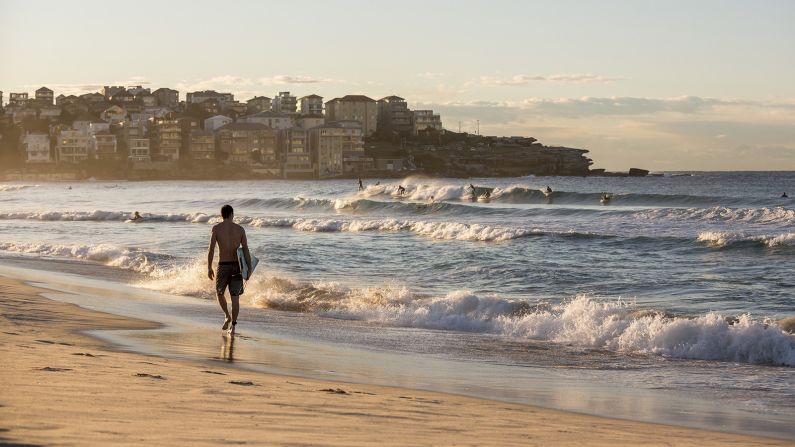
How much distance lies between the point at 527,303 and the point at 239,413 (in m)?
9.23

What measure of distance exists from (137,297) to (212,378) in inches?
372

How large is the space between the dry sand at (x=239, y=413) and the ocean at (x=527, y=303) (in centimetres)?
87

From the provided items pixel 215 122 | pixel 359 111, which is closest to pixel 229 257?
pixel 215 122

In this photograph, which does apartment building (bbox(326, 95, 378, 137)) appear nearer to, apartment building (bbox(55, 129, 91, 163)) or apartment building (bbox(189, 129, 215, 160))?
apartment building (bbox(189, 129, 215, 160))

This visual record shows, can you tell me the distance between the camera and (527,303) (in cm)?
1496

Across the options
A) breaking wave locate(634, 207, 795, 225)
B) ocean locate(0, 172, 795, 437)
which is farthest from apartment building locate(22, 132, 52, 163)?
breaking wave locate(634, 207, 795, 225)

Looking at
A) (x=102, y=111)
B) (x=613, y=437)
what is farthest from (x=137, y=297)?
(x=102, y=111)

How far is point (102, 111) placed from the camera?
186875 mm

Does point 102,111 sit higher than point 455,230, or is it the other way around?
point 102,111

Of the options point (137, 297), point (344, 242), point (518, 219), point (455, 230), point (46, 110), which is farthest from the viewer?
point (46, 110)

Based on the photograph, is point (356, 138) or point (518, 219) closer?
point (518, 219)

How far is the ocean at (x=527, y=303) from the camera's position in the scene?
940 cm

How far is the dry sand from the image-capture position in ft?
17.9

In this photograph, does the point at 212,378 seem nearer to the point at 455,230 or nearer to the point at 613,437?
the point at 613,437
